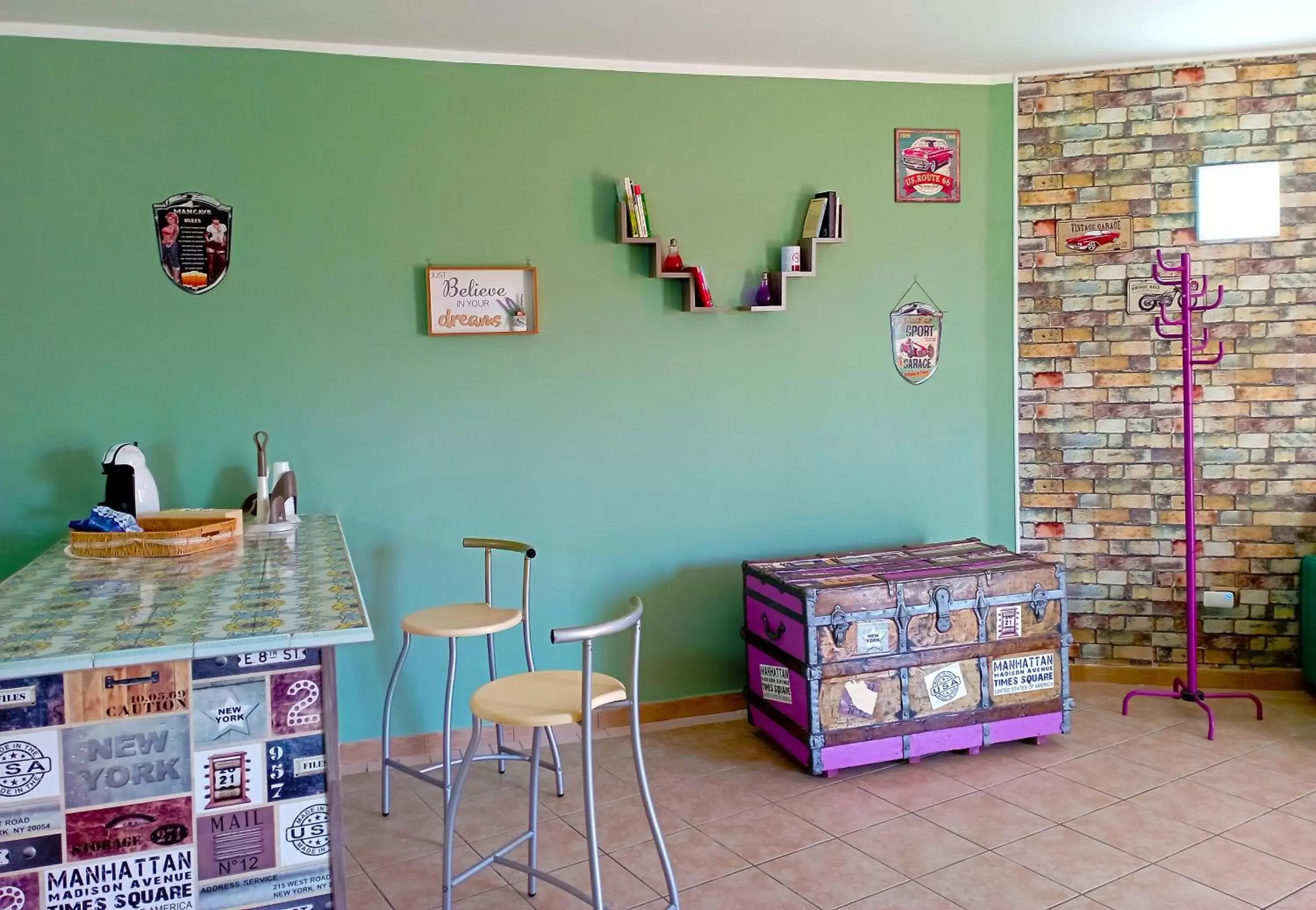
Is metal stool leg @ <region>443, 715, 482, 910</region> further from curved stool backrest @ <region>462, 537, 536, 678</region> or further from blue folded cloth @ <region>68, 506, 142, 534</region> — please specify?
blue folded cloth @ <region>68, 506, 142, 534</region>

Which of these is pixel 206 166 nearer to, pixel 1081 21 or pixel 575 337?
pixel 575 337

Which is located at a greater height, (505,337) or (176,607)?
(505,337)

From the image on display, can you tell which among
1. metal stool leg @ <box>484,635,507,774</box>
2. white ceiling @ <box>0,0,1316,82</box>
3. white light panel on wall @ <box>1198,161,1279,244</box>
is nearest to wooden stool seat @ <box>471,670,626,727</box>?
metal stool leg @ <box>484,635,507,774</box>

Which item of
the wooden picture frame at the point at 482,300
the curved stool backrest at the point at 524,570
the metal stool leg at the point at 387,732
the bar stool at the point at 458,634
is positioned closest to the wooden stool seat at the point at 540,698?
the bar stool at the point at 458,634

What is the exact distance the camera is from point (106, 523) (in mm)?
2713

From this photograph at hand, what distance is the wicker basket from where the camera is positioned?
262 centimetres

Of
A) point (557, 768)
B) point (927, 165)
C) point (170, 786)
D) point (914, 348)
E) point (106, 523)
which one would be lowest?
point (557, 768)

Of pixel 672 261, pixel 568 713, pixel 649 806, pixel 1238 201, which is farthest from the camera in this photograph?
pixel 1238 201

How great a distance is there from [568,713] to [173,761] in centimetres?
76

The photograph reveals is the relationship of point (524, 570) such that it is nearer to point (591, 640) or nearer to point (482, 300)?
point (482, 300)

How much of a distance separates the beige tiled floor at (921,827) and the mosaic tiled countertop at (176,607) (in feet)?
2.93

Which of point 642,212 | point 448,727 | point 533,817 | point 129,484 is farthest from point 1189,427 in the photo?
point 129,484

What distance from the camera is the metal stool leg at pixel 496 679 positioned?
10.8 ft

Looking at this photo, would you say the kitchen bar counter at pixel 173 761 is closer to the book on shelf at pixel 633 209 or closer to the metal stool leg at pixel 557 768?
the metal stool leg at pixel 557 768
